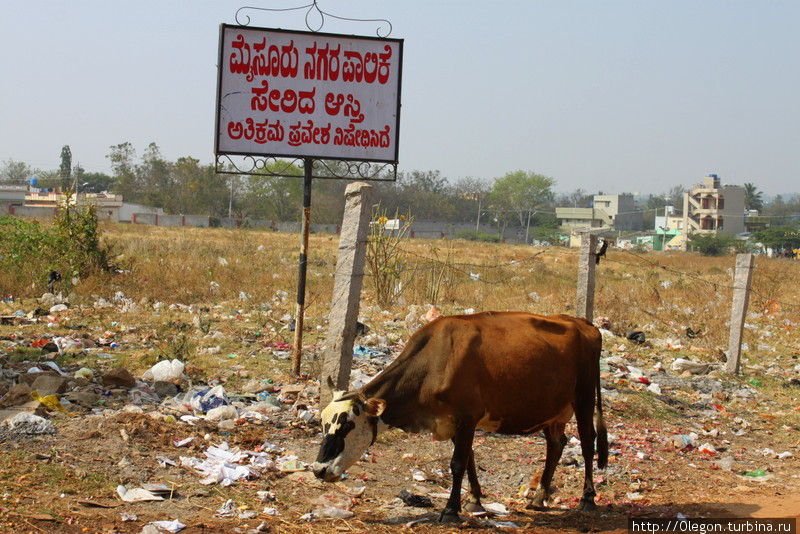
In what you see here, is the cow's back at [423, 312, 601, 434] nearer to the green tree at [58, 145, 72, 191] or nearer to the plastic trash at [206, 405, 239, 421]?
the plastic trash at [206, 405, 239, 421]

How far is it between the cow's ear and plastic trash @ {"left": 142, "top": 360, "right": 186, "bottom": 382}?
11.2 feet

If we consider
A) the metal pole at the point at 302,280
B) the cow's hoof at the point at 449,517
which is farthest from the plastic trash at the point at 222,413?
the cow's hoof at the point at 449,517

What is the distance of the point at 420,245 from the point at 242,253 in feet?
35.5

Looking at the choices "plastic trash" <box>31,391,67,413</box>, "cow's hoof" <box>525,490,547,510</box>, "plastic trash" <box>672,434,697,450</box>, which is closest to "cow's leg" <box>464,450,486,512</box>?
"cow's hoof" <box>525,490,547,510</box>

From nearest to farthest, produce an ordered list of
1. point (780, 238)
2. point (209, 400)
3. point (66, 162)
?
point (209, 400), point (780, 238), point (66, 162)

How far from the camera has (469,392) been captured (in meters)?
5.09

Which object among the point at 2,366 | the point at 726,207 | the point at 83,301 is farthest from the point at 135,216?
the point at 726,207

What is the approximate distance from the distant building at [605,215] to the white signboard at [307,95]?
8074 cm

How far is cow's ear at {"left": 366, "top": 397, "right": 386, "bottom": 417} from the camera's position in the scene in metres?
4.92

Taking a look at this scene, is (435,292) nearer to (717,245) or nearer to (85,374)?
(85,374)

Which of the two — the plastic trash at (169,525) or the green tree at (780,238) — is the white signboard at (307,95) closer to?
the plastic trash at (169,525)

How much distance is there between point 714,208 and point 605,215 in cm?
1652

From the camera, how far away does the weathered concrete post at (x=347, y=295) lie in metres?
6.48

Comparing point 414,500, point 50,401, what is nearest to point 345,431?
point 414,500
